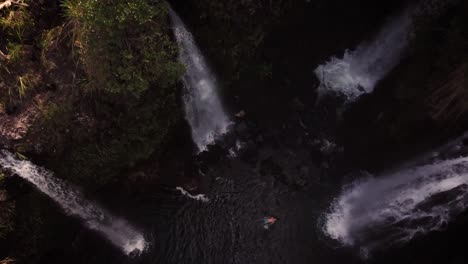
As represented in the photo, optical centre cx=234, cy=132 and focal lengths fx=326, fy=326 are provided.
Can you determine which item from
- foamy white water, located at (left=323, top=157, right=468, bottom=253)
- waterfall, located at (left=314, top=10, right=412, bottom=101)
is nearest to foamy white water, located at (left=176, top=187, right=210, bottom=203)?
foamy white water, located at (left=323, top=157, right=468, bottom=253)

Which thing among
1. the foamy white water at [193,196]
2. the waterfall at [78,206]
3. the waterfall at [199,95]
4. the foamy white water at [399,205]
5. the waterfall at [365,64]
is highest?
the waterfall at [365,64]

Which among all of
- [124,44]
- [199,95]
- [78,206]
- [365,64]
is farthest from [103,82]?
[365,64]

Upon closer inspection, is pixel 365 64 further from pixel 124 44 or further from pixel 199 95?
pixel 124 44

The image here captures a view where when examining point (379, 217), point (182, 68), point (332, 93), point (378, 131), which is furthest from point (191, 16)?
point (379, 217)

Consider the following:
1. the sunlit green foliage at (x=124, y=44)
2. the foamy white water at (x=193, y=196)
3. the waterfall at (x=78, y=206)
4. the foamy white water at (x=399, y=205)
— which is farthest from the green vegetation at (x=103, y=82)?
the foamy white water at (x=399, y=205)

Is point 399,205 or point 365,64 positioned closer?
point 399,205

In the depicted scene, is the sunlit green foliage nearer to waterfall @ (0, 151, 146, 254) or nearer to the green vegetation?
the green vegetation

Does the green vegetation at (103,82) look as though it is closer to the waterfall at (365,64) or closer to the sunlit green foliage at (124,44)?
the sunlit green foliage at (124,44)
